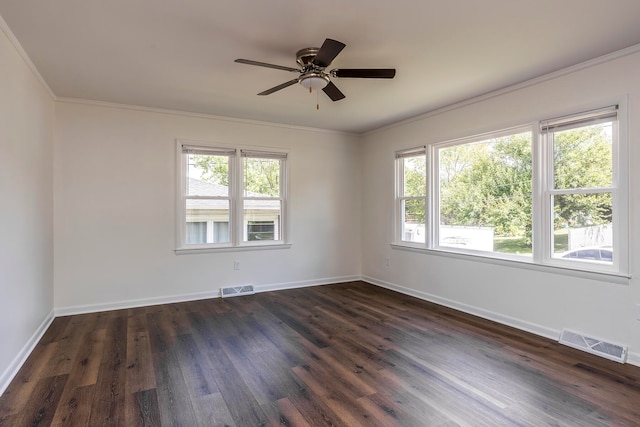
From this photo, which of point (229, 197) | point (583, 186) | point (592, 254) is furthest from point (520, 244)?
point (229, 197)

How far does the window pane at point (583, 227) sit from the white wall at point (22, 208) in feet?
15.3

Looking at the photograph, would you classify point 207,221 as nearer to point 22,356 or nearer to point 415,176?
point 22,356

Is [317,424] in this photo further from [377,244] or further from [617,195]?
[377,244]

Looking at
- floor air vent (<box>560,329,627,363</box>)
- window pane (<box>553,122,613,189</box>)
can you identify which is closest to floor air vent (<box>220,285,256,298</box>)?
floor air vent (<box>560,329,627,363</box>)

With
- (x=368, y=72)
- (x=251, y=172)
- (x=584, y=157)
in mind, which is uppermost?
(x=368, y=72)

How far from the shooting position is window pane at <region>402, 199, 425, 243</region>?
499 cm

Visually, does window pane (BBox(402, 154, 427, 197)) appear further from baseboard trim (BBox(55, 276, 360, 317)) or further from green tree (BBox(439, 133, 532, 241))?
baseboard trim (BBox(55, 276, 360, 317))

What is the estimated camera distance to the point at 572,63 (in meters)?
3.12

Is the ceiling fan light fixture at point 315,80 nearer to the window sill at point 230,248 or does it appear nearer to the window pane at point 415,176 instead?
the window pane at point 415,176

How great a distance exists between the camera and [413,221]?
5.14m

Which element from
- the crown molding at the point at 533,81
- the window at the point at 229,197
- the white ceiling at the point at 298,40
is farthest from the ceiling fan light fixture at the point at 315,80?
the window at the point at 229,197

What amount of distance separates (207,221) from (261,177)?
1029mm

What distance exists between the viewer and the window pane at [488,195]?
370cm

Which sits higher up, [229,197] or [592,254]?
[229,197]
